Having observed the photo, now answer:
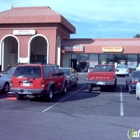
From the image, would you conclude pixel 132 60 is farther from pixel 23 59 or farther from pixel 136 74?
pixel 136 74

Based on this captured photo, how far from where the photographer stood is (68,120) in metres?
9.39

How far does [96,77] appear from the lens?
706 inches

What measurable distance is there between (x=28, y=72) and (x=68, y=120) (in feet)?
15.8

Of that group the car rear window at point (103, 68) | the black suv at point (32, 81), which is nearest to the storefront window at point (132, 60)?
the car rear window at point (103, 68)

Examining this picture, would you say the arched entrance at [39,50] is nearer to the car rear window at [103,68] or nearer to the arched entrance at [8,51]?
the arched entrance at [8,51]

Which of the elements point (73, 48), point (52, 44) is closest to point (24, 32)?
point (52, 44)

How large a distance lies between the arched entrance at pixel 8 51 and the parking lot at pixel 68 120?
102 ft

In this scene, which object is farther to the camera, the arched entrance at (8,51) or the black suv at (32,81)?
the arched entrance at (8,51)

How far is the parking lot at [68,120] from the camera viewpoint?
7414mm

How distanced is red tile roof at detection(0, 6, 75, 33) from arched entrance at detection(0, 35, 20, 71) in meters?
2.83

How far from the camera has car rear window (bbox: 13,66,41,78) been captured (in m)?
13.4

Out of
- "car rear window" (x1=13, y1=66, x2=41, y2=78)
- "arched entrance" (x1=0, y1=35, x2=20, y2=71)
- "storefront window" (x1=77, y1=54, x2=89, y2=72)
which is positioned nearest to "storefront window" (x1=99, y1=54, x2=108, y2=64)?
"storefront window" (x1=77, y1=54, x2=89, y2=72)

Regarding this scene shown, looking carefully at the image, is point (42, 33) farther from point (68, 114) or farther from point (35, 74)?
point (68, 114)

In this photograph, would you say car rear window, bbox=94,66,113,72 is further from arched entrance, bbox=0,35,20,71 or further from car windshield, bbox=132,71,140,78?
arched entrance, bbox=0,35,20,71
